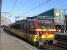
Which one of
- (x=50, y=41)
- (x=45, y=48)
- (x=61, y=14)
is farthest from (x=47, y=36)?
(x=61, y=14)

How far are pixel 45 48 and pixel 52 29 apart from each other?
11.4ft

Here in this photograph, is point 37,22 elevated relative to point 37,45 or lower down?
elevated

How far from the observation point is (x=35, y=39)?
20.9 meters

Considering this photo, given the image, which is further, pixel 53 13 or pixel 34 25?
pixel 53 13

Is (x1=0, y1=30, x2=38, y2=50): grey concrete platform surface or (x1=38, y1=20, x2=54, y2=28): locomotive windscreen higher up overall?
(x1=38, y1=20, x2=54, y2=28): locomotive windscreen

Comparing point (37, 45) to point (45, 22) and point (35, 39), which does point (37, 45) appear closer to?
point (35, 39)

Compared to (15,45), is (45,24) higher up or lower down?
higher up

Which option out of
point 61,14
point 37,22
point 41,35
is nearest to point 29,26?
point 37,22

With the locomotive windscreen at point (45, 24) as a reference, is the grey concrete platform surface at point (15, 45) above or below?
below

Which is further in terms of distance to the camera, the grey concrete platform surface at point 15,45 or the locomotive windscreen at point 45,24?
the locomotive windscreen at point 45,24

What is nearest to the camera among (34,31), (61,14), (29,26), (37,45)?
(37,45)

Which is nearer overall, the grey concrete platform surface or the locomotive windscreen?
the grey concrete platform surface

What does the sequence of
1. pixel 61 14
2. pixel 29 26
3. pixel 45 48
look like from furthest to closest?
1. pixel 61 14
2. pixel 29 26
3. pixel 45 48

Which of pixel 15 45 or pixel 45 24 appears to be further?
pixel 45 24
